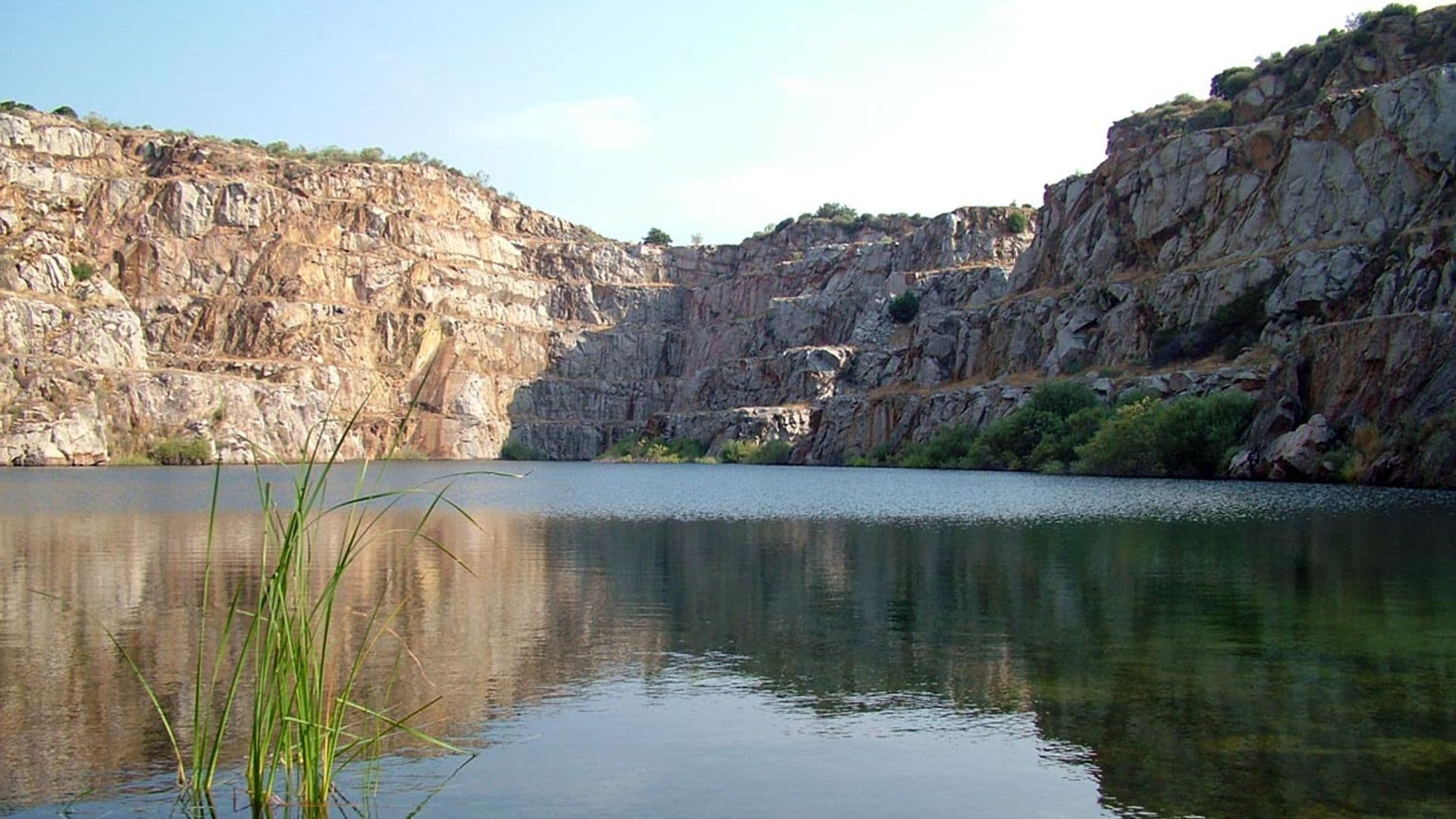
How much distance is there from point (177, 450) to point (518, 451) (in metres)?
44.9

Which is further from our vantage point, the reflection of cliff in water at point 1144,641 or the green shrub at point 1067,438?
the green shrub at point 1067,438

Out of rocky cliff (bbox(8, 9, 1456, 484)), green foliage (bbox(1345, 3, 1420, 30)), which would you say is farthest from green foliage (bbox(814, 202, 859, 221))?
green foliage (bbox(1345, 3, 1420, 30))

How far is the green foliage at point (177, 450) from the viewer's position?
98.3m

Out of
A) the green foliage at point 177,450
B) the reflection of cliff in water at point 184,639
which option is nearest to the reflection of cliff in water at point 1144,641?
the reflection of cliff in water at point 184,639

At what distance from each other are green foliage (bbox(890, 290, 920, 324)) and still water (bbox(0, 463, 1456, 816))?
92.1 m

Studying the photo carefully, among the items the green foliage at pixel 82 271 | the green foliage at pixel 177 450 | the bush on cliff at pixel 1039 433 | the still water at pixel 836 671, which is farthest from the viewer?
the green foliage at pixel 82 271

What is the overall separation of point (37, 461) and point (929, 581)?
3244 inches

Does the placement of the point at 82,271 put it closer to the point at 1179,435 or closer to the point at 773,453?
the point at 773,453

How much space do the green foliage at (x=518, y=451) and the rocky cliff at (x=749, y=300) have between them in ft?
2.60

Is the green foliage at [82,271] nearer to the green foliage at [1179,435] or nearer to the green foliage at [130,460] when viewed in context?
the green foliage at [130,460]

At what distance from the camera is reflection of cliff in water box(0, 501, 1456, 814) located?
10.9 m

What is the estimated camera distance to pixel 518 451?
13912cm

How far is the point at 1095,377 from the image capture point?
3383 inches

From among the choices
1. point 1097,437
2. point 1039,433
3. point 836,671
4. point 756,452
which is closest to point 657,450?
point 756,452
